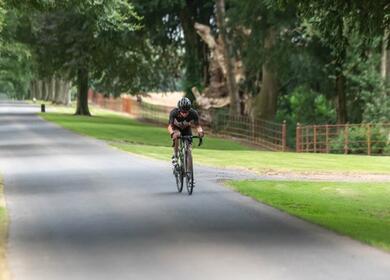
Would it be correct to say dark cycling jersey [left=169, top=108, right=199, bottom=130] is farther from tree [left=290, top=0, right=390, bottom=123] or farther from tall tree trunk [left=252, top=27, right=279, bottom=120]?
tall tree trunk [left=252, top=27, right=279, bottom=120]

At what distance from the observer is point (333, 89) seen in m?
41.1

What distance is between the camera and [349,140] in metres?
33.5

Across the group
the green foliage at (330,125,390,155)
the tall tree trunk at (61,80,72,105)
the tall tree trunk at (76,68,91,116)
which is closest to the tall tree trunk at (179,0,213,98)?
the tall tree trunk at (76,68,91,116)

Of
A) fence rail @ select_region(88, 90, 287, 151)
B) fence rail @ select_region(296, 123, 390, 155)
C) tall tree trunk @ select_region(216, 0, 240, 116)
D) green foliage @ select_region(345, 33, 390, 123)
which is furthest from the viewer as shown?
tall tree trunk @ select_region(216, 0, 240, 116)

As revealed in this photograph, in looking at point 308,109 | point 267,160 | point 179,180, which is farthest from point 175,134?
point 308,109

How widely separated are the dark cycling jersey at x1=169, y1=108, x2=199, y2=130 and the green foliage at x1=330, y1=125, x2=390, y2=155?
19244 mm

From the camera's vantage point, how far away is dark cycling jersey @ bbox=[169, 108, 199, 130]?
14938 millimetres

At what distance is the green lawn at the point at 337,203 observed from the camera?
11.3 metres

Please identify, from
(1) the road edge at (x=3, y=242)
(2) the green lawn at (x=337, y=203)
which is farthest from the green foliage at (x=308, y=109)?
(1) the road edge at (x=3, y=242)

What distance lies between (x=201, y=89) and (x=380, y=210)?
1472 inches

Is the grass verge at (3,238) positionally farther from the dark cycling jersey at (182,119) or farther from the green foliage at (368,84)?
the green foliage at (368,84)

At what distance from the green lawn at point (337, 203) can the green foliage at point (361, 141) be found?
14.1 m

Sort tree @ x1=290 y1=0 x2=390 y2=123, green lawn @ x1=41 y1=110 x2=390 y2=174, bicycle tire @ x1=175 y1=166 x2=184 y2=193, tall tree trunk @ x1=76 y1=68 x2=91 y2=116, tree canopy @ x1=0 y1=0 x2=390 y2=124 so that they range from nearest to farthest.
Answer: tree @ x1=290 y1=0 x2=390 y2=123, bicycle tire @ x1=175 y1=166 x2=184 y2=193, green lawn @ x1=41 y1=110 x2=390 y2=174, tree canopy @ x1=0 y1=0 x2=390 y2=124, tall tree trunk @ x1=76 y1=68 x2=91 y2=116

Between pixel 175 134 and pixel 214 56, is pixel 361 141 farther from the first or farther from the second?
pixel 175 134
